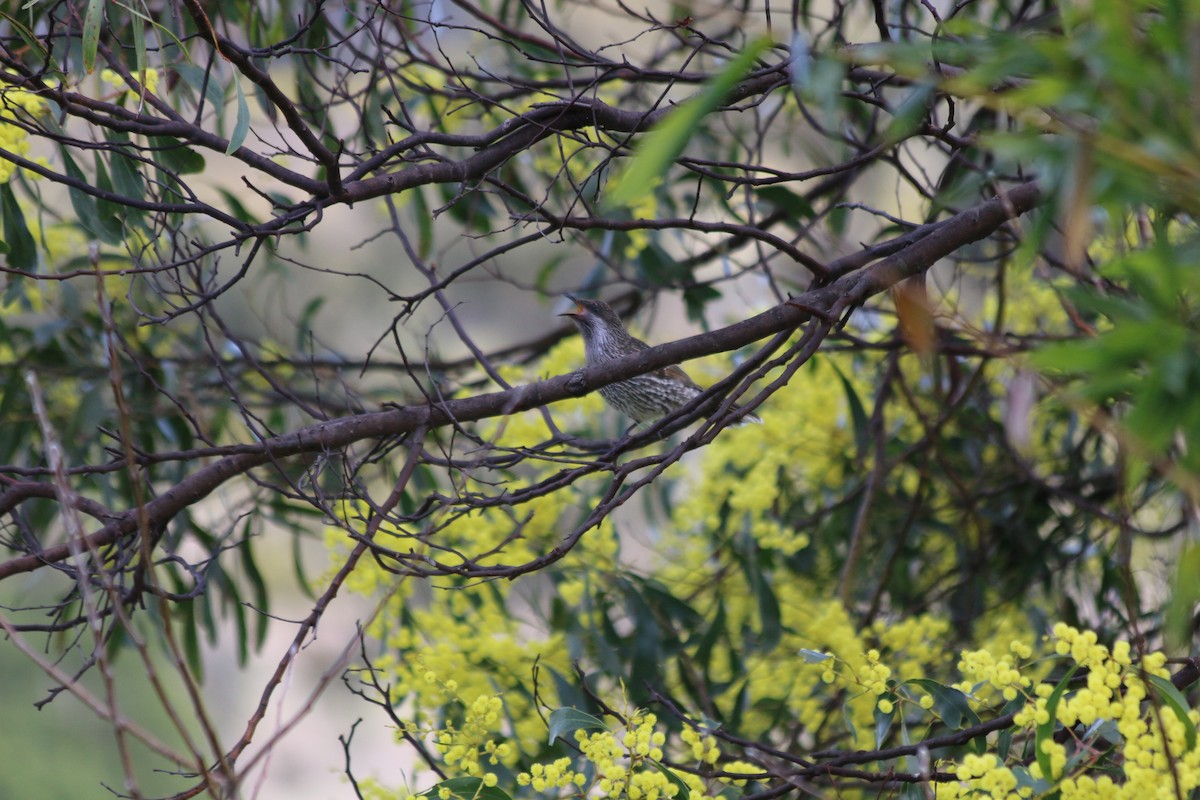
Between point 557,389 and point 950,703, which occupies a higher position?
point 557,389

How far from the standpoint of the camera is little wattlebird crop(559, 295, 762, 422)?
136 inches

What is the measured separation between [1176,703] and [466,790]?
0.99 m

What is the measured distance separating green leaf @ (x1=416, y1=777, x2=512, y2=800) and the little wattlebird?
69.9 inches

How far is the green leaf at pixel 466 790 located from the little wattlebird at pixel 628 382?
178 cm

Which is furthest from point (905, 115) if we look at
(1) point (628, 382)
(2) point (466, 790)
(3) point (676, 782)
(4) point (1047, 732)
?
(1) point (628, 382)

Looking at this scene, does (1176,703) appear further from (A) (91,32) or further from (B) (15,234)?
(B) (15,234)

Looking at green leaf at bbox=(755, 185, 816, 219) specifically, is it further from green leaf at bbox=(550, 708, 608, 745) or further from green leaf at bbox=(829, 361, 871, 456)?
green leaf at bbox=(550, 708, 608, 745)

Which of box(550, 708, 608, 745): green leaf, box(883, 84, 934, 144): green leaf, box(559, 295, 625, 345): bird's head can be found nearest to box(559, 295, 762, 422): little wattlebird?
box(559, 295, 625, 345): bird's head

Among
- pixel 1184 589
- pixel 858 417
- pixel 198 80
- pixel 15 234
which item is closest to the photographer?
pixel 1184 589

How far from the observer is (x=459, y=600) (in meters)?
2.89

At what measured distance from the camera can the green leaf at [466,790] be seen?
168 cm

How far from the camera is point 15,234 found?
264 centimetres

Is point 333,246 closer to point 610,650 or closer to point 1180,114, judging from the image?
point 610,650

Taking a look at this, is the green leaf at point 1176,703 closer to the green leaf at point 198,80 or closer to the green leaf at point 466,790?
the green leaf at point 466,790
